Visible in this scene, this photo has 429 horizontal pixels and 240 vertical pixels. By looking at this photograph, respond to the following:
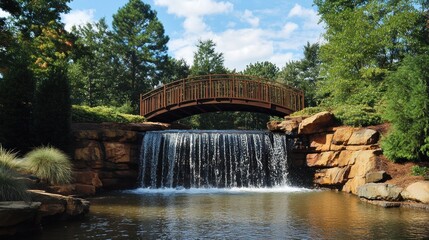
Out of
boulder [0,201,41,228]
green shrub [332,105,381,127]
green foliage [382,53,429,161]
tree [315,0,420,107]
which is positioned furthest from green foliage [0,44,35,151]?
tree [315,0,420,107]

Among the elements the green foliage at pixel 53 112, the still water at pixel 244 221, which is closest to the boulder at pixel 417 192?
the still water at pixel 244 221

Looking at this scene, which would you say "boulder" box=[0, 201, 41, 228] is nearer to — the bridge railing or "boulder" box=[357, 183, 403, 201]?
"boulder" box=[357, 183, 403, 201]

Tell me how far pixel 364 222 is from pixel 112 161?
11083 mm

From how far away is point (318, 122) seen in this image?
645 inches

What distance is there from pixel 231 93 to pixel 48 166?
543 inches

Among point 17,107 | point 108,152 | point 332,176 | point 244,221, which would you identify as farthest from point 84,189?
point 332,176

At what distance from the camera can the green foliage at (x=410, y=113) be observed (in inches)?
479

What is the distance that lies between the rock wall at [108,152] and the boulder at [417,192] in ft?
34.1

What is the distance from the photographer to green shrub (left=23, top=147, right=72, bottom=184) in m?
9.92

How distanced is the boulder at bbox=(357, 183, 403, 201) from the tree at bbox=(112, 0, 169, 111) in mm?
31011

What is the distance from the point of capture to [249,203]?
11055 mm

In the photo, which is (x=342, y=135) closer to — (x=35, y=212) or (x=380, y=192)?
(x=380, y=192)

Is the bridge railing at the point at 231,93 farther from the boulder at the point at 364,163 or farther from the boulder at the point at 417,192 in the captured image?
the boulder at the point at 417,192

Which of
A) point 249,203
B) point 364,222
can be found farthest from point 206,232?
point 249,203
